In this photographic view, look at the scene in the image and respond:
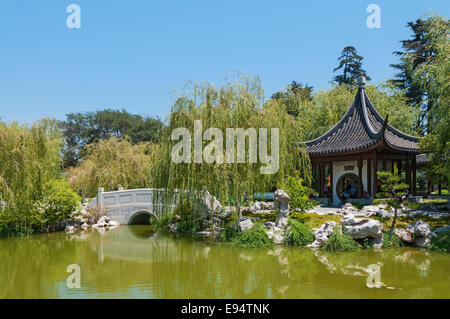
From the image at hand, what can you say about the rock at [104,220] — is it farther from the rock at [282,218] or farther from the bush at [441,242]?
the bush at [441,242]

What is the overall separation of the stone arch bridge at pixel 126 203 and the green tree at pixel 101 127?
14729mm

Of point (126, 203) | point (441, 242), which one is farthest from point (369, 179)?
point (126, 203)

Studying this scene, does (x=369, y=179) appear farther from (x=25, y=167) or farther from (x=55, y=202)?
(x=25, y=167)

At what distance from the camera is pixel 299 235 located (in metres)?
8.67

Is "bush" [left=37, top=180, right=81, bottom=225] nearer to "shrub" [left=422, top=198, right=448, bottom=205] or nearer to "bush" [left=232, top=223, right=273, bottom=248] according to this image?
"bush" [left=232, top=223, right=273, bottom=248]

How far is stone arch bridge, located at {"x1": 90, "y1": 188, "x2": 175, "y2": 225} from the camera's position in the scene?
13375 mm

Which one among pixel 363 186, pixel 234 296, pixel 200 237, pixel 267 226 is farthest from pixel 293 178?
pixel 234 296

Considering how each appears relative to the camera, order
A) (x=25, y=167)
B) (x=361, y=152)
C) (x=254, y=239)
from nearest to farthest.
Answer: (x=254, y=239)
(x=25, y=167)
(x=361, y=152)

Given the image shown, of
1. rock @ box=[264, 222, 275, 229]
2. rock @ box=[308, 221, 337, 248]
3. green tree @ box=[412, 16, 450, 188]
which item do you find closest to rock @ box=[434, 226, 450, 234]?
green tree @ box=[412, 16, 450, 188]

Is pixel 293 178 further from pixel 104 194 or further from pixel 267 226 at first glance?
pixel 104 194

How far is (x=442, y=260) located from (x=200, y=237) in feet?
19.1

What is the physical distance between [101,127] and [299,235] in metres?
24.4

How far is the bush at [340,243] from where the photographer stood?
8.06m

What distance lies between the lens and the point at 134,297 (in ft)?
17.4
